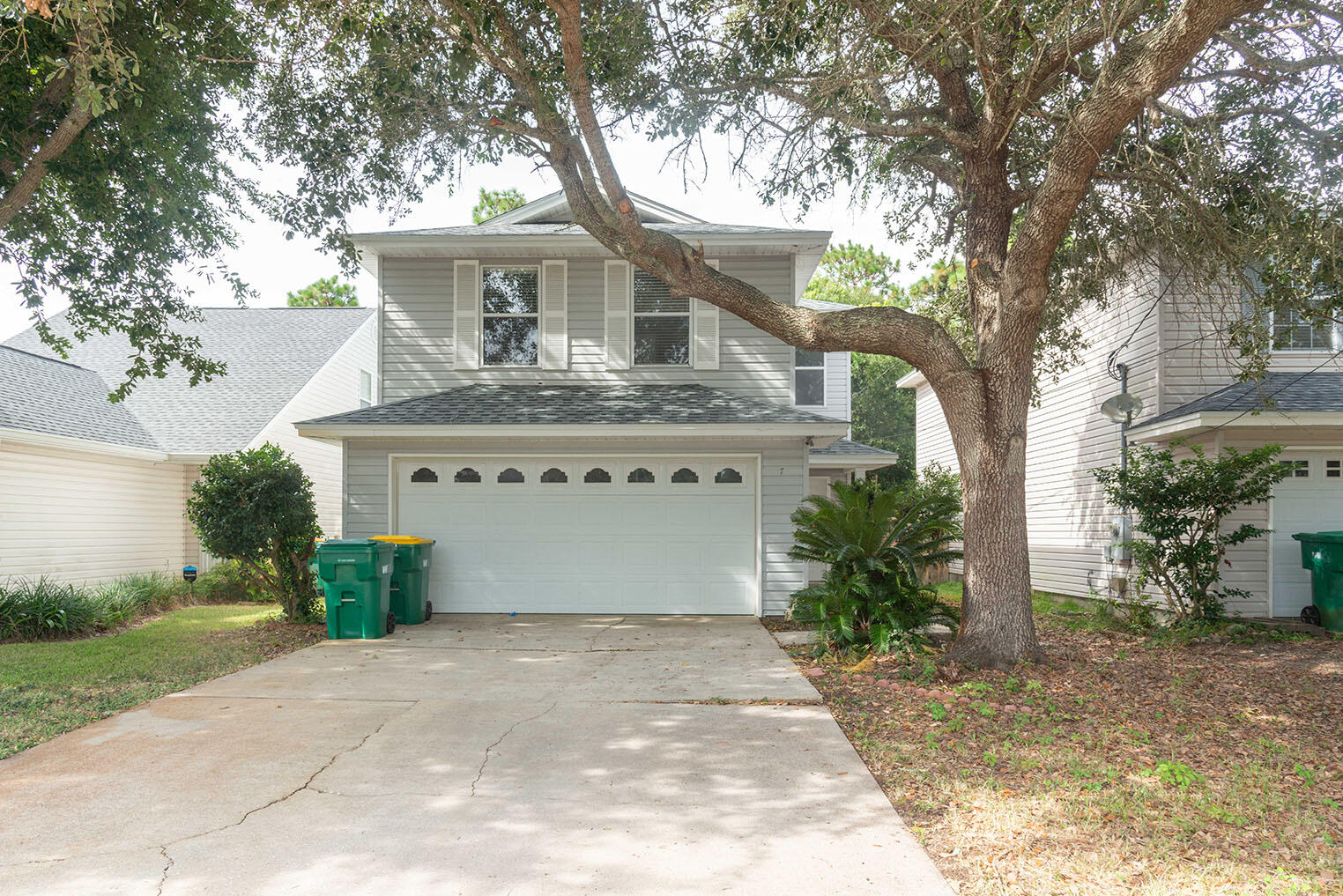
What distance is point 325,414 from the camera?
1888cm

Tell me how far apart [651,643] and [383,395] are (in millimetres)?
5838

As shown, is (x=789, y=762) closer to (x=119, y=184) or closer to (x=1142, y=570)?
(x=1142, y=570)

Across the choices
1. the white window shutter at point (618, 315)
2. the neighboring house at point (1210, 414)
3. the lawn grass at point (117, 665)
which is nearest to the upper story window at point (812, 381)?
the neighboring house at point (1210, 414)

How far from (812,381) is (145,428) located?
13.2 metres

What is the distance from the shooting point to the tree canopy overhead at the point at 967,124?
7629 mm

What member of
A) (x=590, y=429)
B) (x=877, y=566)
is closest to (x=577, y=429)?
(x=590, y=429)

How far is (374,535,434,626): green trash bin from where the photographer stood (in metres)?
10.9

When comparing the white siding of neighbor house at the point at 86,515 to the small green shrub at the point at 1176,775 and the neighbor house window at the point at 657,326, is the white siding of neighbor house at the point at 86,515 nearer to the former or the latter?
the neighbor house window at the point at 657,326

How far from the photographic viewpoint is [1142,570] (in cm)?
1054

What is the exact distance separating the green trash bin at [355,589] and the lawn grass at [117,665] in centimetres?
47

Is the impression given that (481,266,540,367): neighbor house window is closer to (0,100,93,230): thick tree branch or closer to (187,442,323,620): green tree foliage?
(187,442,323,620): green tree foliage

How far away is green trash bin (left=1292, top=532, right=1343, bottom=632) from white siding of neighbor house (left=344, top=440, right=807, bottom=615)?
241 inches

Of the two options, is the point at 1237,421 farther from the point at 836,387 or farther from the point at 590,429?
the point at 836,387

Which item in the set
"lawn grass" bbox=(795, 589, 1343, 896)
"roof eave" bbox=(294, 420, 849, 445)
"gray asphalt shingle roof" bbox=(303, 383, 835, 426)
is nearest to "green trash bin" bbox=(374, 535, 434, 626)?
"roof eave" bbox=(294, 420, 849, 445)
